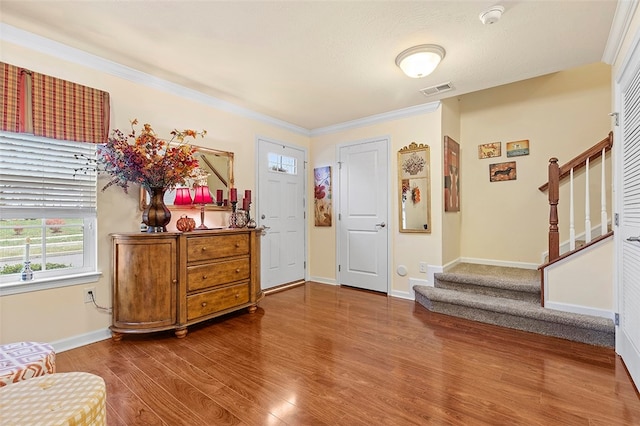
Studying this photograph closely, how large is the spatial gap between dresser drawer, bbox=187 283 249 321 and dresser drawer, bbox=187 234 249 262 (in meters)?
0.35

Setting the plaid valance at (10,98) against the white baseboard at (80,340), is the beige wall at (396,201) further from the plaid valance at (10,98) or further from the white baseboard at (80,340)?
the plaid valance at (10,98)

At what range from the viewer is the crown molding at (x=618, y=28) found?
184 centimetres

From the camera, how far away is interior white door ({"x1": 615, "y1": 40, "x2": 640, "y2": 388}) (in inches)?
72.6

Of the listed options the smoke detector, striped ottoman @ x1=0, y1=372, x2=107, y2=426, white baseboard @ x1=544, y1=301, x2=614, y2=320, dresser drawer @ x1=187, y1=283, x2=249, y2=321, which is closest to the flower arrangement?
dresser drawer @ x1=187, y1=283, x2=249, y2=321

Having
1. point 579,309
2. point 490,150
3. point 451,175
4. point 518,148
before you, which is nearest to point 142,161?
point 451,175

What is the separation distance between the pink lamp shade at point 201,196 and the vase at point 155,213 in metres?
0.41

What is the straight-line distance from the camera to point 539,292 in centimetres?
287

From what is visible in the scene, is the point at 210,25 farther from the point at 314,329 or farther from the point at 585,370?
the point at 585,370

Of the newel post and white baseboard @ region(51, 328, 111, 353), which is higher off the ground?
the newel post

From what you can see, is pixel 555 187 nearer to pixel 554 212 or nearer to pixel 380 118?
pixel 554 212

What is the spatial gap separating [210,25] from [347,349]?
2676 millimetres

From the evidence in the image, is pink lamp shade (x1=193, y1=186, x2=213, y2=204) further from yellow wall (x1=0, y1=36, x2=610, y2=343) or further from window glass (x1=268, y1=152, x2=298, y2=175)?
window glass (x1=268, y1=152, x2=298, y2=175)

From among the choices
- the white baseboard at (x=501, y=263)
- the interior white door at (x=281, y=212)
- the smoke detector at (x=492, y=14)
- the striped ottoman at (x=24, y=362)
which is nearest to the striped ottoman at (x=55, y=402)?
the striped ottoman at (x=24, y=362)

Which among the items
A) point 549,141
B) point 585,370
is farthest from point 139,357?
point 549,141
